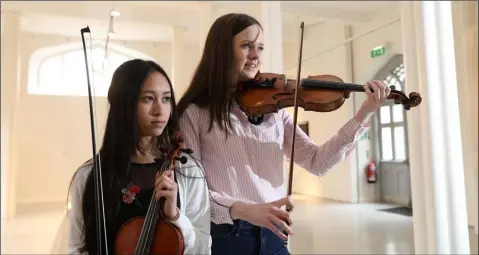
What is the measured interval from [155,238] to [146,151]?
13 cm

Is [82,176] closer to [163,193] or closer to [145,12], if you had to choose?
[163,193]

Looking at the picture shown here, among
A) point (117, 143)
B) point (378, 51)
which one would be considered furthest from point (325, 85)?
point (378, 51)

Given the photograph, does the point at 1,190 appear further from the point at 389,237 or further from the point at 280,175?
the point at 280,175

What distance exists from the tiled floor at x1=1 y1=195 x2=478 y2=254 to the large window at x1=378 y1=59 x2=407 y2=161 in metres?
0.67

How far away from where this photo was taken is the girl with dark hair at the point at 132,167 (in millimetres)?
538

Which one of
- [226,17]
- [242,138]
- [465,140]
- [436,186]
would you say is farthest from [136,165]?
[465,140]

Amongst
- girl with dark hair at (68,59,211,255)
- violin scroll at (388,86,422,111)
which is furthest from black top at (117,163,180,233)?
violin scroll at (388,86,422,111)

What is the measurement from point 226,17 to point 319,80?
0.22 metres

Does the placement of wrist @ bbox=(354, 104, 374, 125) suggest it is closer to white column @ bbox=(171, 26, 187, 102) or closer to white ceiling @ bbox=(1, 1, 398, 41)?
white ceiling @ bbox=(1, 1, 398, 41)

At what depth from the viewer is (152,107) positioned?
21.6 inches

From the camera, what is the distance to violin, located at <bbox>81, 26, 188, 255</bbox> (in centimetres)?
51

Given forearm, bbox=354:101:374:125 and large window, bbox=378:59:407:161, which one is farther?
large window, bbox=378:59:407:161

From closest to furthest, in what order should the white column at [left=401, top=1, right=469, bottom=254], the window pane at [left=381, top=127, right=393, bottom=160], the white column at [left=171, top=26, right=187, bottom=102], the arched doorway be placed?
the white column at [left=401, top=1, right=469, bottom=254] → the arched doorway → the window pane at [left=381, top=127, right=393, bottom=160] → the white column at [left=171, top=26, right=187, bottom=102]

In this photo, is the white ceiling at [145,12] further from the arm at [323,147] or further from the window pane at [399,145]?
the arm at [323,147]
